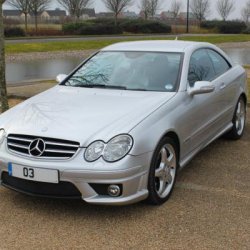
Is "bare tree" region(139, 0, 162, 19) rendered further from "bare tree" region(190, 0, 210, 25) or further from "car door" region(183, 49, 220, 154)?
"car door" region(183, 49, 220, 154)

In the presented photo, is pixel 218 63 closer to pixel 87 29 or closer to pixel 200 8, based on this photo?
pixel 87 29

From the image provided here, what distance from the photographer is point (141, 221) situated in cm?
400

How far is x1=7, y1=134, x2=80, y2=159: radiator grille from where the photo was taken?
389 centimetres

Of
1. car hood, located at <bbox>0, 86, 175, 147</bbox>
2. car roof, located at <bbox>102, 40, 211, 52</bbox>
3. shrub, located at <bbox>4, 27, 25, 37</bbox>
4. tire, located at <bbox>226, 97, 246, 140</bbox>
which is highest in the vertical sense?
car roof, located at <bbox>102, 40, 211, 52</bbox>

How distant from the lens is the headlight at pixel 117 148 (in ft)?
12.6

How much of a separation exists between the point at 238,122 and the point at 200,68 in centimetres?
140


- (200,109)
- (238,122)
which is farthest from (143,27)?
(200,109)

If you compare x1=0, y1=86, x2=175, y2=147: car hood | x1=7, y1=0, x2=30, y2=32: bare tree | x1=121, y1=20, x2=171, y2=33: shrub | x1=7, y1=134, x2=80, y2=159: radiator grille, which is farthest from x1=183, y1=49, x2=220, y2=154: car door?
x1=121, y1=20, x2=171, y2=33: shrub

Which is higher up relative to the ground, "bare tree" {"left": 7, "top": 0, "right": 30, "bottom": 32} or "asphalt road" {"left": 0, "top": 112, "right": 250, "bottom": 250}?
"bare tree" {"left": 7, "top": 0, "right": 30, "bottom": 32}

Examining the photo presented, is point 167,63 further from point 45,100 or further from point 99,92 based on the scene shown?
point 45,100

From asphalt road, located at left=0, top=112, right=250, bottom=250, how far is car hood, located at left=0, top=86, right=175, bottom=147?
0.72 metres

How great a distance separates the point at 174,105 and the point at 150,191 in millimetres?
942

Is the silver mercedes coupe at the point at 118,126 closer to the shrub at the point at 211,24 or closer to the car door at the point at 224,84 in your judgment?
the car door at the point at 224,84

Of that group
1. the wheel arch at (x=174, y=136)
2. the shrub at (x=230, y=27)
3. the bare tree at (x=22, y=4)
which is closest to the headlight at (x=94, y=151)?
the wheel arch at (x=174, y=136)
